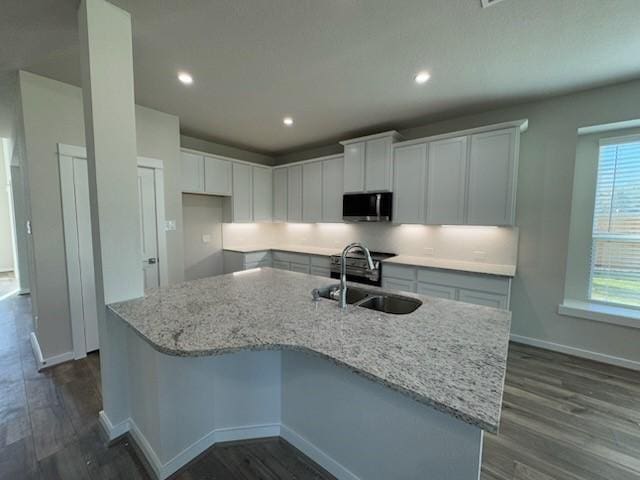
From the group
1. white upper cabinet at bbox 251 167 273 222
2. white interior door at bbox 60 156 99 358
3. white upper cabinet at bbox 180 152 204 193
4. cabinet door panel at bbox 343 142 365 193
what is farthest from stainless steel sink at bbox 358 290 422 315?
white upper cabinet at bbox 251 167 273 222

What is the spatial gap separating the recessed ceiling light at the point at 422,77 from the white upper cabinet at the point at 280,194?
2.89m

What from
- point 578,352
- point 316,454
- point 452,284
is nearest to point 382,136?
point 452,284

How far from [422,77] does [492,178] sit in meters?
1.37

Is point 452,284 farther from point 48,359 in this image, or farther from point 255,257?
point 48,359

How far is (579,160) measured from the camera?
2.84 m

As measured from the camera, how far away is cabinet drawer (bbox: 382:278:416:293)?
323 cm

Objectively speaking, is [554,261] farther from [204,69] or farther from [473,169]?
[204,69]

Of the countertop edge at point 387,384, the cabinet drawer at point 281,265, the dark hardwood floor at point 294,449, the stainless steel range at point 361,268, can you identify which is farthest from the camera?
the cabinet drawer at point 281,265

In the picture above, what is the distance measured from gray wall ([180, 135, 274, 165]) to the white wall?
214 inches

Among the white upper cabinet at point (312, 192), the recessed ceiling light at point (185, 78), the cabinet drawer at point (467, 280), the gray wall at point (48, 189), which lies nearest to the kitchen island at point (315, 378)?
the cabinet drawer at point (467, 280)

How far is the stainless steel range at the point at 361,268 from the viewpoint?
3449 mm

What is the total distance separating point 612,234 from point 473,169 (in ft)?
5.04

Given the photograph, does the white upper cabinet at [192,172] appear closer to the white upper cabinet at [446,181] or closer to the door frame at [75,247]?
the door frame at [75,247]

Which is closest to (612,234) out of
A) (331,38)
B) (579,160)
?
(579,160)
